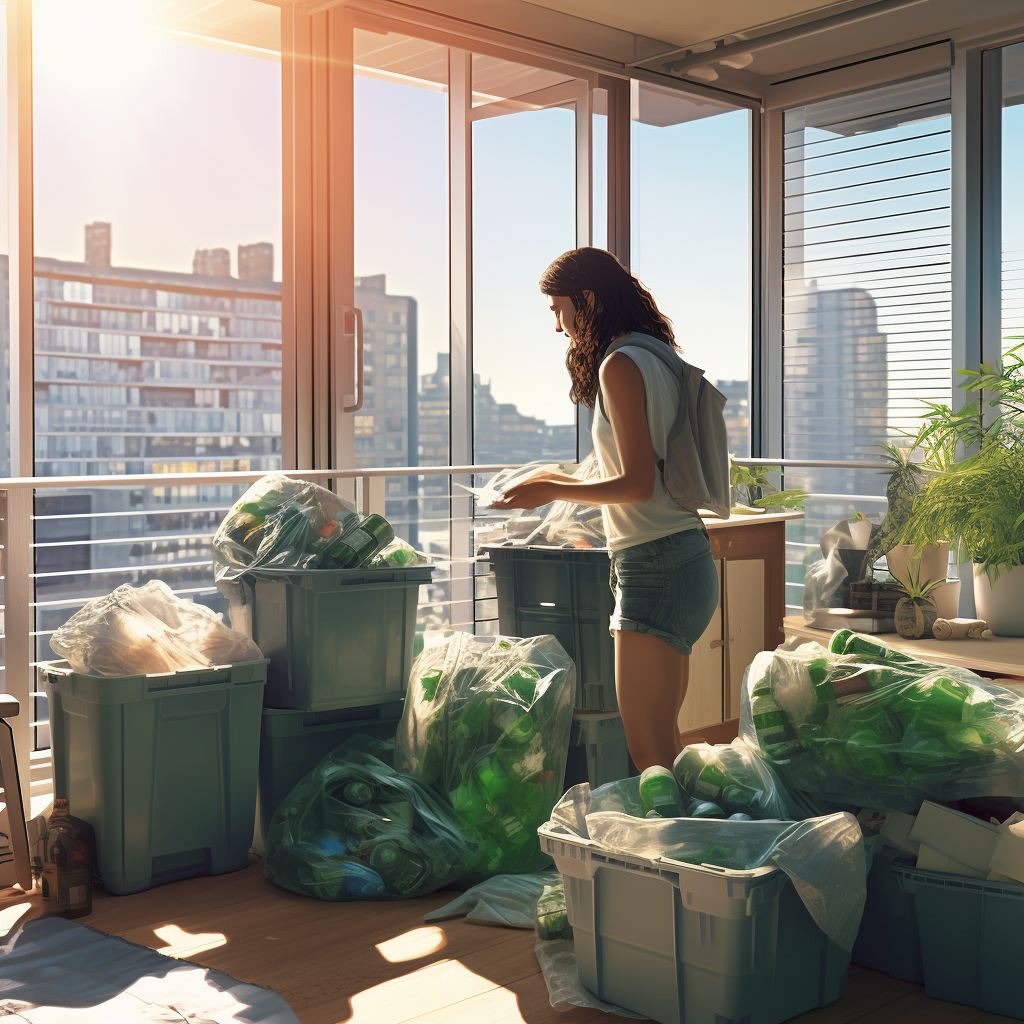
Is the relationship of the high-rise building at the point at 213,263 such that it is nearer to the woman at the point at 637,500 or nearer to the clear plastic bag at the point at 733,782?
the woman at the point at 637,500

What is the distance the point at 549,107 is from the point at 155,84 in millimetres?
1755

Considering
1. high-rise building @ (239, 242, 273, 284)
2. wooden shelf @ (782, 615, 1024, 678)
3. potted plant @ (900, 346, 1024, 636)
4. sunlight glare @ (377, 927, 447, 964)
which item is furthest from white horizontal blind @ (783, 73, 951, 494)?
sunlight glare @ (377, 927, 447, 964)

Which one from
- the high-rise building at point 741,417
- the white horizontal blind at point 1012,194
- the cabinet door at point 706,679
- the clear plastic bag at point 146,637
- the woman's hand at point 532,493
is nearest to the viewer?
the woman's hand at point 532,493

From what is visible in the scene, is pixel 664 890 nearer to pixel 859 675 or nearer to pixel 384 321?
pixel 859 675

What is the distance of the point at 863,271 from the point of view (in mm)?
4504

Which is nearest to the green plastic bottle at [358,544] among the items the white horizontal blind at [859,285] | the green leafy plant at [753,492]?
the green leafy plant at [753,492]

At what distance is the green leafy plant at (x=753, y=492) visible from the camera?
12.8 feet

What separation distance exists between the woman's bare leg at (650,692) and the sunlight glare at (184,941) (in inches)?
35.0

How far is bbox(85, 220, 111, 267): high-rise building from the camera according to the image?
17.9 feet

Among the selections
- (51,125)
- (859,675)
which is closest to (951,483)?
(859,675)

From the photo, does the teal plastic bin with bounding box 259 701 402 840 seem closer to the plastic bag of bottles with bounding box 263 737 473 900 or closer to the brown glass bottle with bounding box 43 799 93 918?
the plastic bag of bottles with bounding box 263 737 473 900

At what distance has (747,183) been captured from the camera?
4.82 meters

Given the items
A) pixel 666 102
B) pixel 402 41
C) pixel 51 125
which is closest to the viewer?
pixel 402 41

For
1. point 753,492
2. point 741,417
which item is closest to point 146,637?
point 753,492
